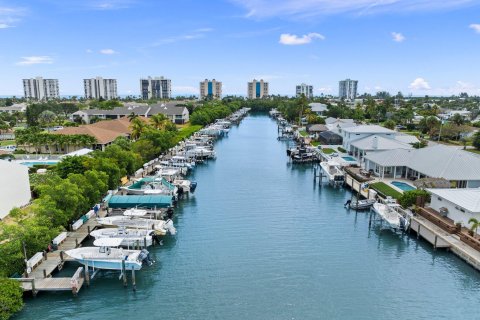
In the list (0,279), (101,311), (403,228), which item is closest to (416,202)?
(403,228)

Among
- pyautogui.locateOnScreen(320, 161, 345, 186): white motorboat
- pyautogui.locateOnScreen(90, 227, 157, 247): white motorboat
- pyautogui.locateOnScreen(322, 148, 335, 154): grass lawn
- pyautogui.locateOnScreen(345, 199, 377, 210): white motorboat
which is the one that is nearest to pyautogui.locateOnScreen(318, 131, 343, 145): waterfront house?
pyautogui.locateOnScreen(322, 148, 335, 154): grass lawn

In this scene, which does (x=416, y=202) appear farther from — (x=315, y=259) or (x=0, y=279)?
(x=0, y=279)

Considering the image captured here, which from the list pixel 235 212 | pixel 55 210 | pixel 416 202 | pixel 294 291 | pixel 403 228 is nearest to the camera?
pixel 294 291

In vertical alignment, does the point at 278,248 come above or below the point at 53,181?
below

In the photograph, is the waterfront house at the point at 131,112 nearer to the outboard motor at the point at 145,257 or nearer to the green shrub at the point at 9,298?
the outboard motor at the point at 145,257

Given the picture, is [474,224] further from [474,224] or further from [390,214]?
[390,214]
